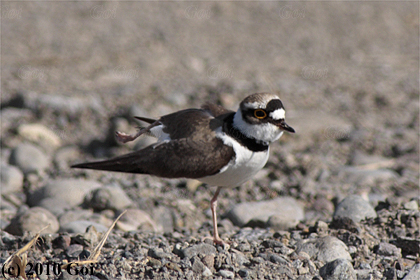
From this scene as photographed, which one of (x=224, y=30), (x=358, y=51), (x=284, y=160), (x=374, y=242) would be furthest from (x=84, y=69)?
(x=374, y=242)

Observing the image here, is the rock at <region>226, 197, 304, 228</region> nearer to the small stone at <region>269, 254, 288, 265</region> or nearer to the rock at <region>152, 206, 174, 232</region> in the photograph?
the rock at <region>152, 206, 174, 232</region>

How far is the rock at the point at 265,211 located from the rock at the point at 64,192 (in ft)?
5.05

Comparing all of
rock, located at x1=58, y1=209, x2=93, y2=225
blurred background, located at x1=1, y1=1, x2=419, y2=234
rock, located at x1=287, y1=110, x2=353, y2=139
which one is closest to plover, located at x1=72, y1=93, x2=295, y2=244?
rock, located at x1=58, y1=209, x2=93, y2=225

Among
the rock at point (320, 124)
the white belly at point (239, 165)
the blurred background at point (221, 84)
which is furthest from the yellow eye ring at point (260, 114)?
the rock at point (320, 124)

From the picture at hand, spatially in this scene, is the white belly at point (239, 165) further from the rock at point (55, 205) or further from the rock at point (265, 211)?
the rock at point (55, 205)

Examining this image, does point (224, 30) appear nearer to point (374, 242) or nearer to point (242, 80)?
point (242, 80)

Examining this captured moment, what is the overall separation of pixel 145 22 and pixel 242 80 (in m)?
3.81

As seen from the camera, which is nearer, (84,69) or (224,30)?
(84,69)

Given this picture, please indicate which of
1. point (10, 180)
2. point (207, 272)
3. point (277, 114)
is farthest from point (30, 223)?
point (277, 114)

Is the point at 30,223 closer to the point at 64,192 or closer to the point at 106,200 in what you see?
the point at 106,200

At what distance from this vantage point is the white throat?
3588mm

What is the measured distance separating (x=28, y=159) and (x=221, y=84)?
11.1 feet

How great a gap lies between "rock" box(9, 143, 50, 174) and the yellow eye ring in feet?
11.3

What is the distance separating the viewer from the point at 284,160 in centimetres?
629
